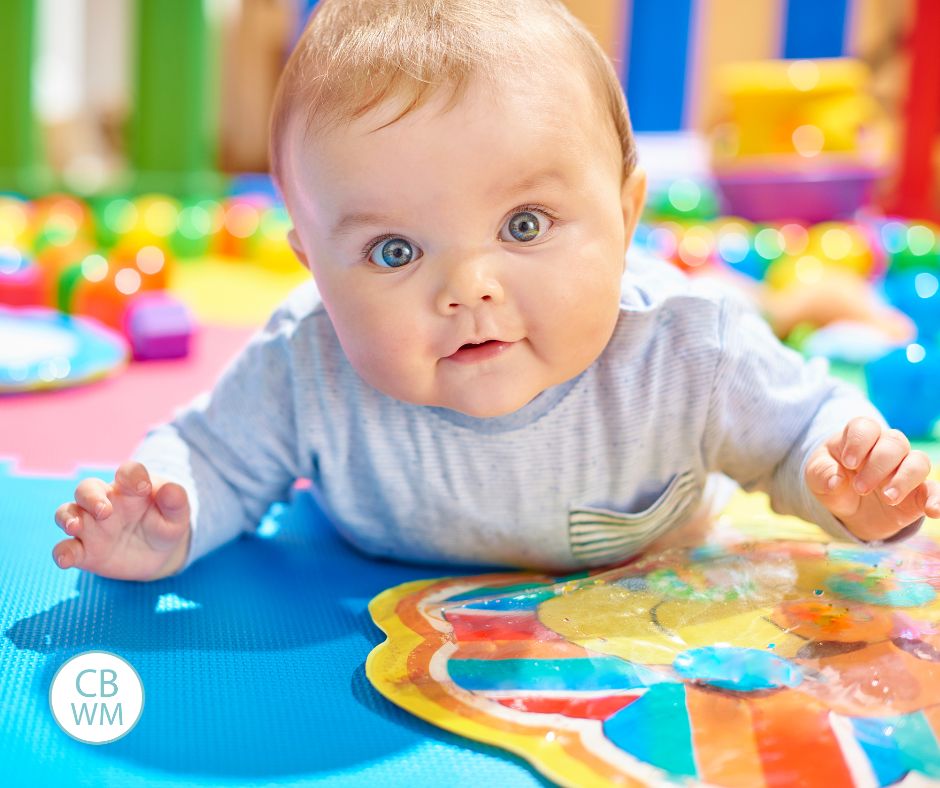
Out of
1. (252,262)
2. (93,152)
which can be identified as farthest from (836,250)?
(93,152)

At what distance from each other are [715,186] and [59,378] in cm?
182

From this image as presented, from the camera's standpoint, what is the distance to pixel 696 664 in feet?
2.18

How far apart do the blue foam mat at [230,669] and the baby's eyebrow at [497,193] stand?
0.25 meters

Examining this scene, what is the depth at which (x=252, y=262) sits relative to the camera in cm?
243

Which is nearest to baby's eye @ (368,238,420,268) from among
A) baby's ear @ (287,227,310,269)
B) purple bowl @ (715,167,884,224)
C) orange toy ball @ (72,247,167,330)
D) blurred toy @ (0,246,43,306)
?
baby's ear @ (287,227,310,269)

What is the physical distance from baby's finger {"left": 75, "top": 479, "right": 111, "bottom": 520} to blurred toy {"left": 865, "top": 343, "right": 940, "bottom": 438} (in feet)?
2.57

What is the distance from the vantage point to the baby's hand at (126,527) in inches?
29.5

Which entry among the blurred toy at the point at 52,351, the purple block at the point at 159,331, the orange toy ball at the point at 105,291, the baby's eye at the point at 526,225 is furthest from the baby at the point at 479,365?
the orange toy ball at the point at 105,291

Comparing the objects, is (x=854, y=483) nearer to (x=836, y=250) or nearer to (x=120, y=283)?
(x=120, y=283)

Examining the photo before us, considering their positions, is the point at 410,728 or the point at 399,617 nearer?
the point at 410,728

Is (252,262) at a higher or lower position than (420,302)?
lower

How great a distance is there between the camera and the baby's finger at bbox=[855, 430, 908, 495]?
0.69m

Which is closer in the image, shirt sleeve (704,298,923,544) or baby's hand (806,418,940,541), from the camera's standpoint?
baby's hand (806,418,940,541)

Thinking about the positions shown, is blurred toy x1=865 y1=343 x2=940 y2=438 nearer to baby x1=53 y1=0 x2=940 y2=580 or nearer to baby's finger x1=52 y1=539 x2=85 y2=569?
baby x1=53 y1=0 x2=940 y2=580
